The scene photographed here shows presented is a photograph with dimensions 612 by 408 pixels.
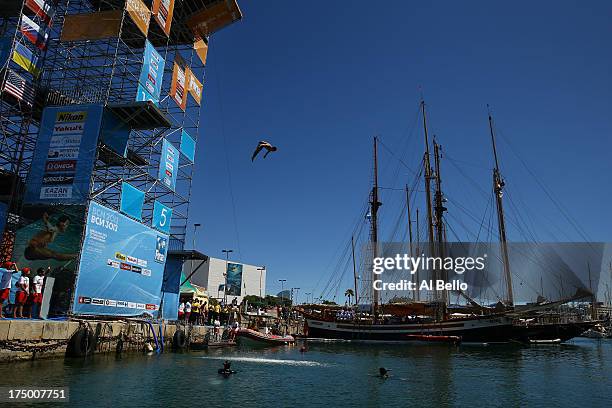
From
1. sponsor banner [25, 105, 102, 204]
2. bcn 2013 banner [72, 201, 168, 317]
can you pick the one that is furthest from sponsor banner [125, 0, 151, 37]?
bcn 2013 banner [72, 201, 168, 317]

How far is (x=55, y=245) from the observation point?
26500 millimetres

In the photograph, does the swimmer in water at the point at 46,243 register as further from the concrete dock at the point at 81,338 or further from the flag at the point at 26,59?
the flag at the point at 26,59

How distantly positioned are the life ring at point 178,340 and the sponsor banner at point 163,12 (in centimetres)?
2431

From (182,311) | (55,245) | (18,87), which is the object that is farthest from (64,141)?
(182,311)

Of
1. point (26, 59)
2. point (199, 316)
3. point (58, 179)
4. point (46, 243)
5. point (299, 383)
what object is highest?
point (26, 59)

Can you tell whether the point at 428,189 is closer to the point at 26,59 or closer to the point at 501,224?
the point at 501,224

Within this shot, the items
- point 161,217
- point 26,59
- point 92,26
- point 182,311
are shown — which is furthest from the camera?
point 182,311

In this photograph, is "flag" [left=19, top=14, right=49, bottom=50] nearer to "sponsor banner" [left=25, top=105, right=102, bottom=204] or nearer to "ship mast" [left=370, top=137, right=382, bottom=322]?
"sponsor banner" [left=25, top=105, right=102, bottom=204]

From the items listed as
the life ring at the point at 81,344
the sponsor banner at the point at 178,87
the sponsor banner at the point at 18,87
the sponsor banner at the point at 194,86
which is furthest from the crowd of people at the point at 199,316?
the sponsor banner at the point at 194,86

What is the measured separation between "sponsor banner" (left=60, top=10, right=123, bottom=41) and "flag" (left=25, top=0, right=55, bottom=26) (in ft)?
8.59

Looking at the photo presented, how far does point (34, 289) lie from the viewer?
20.8 m

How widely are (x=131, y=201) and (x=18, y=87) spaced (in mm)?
11005

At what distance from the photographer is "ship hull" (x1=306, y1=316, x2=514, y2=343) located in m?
48.0

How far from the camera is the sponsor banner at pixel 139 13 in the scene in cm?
3219
